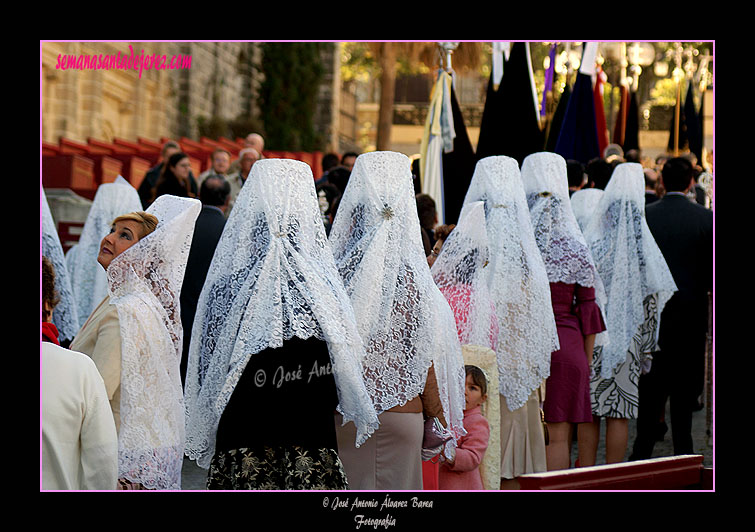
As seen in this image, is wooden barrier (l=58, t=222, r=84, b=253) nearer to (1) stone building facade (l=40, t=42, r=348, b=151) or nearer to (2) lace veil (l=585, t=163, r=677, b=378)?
(2) lace veil (l=585, t=163, r=677, b=378)

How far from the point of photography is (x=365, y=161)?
4676 millimetres

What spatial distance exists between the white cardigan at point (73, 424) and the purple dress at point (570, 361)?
3347 mm

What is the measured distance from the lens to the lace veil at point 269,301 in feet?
13.0

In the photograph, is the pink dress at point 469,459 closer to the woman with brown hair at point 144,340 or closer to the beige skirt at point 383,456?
the beige skirt at point 383,456

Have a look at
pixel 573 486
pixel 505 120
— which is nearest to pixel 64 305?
pixel 573 486

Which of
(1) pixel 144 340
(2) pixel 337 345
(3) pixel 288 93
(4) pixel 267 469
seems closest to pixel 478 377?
(2) pixel 337 345

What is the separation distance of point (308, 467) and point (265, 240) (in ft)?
2.83

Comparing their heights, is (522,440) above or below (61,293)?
below

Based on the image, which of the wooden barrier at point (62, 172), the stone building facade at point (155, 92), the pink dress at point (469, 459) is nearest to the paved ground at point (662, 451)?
the pink dress at point (469, 459)

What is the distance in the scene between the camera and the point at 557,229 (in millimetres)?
6375

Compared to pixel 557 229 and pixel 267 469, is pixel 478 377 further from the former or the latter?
pixel 267 469

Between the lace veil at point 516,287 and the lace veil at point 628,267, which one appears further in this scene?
the lace veil at point 628,267

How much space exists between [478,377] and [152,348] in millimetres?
1839

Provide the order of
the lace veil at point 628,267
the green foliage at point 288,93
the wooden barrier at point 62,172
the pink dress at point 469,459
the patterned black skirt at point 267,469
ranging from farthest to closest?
the green foliage at point 288,93 → the wooden barrier at point 62,172 → the lace veil at point 628,267 → the pink dress at point 469,459 → the patterned black skirt at point 267,469
